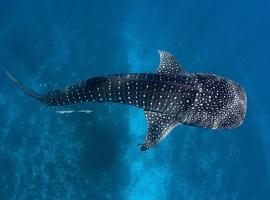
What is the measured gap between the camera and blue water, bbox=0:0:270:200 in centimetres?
1727

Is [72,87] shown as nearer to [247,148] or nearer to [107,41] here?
[107,41]

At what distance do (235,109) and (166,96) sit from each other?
222cm

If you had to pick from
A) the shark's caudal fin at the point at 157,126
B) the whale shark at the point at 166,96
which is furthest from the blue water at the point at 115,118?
the whale shark at the point at 166,96

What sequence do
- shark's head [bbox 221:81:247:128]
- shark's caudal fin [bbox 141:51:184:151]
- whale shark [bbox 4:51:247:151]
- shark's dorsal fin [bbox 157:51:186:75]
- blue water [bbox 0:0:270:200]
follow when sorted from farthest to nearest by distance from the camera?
blue water [bbox 0:0:270:200] → shark's dorsal fin [bbox 157:51:186:75] → shark's caudal fin [bbox 141:51:184:151] → shark's head [bbox 221:81:247:128] → whale shark [bbox 4:51:247:151]

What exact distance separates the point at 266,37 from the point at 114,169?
14922mm

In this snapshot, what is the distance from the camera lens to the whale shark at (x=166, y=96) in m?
10.1

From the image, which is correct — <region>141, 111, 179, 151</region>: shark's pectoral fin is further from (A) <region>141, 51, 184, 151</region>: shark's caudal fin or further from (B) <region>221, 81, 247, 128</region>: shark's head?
(B) <region>221, 81, 247, 128</region>: shark's head

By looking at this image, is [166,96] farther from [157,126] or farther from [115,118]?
[115,118]

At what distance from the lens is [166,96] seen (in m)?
10.2

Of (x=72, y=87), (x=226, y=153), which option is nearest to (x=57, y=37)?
(x=72, y=87)

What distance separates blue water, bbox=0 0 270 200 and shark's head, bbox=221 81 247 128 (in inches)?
314

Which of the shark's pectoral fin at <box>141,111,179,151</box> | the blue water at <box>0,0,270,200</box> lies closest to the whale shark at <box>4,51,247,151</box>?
the shark's pectoral fin at <box>141,111,179,151</box>

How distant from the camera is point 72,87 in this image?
10.7 meters

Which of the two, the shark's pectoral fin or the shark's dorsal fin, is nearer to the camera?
the shark's pectoral fin
